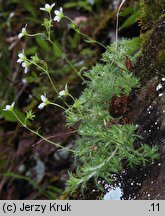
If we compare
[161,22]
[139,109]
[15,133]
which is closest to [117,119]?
[139,109]

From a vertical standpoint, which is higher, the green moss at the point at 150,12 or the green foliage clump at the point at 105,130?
the green moss at the point at 150,12

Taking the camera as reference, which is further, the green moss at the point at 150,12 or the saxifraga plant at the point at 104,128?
the green moss at the point at 150,12

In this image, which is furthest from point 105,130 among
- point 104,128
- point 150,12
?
point 150,12

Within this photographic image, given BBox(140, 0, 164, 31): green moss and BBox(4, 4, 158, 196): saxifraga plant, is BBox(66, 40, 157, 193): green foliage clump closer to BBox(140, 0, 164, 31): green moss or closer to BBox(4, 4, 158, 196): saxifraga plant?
BBox(4, 4, 158, 196): saxifraga plant

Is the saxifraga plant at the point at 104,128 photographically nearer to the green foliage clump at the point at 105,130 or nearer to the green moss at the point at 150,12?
the green foliage clump at the point at 105,130

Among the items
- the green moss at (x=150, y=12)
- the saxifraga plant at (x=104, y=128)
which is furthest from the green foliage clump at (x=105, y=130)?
the green moss at (x=150, y=12)

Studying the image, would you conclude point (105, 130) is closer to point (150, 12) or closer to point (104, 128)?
point (104, 128)
